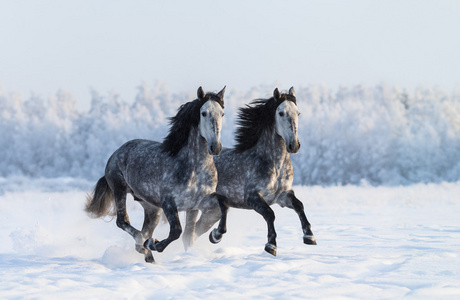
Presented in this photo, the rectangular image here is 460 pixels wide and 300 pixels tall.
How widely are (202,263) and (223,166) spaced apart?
1674mm

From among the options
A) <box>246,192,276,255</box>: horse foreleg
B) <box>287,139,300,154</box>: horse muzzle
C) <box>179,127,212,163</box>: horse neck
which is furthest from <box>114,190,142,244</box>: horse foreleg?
<box>287,139,300,154</box>: horse muzzle

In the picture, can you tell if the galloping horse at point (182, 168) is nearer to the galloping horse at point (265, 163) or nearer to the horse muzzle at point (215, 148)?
the horse muzzle at point (215, 148)

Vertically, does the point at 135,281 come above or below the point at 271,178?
below

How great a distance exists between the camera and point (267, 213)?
23.9 ft

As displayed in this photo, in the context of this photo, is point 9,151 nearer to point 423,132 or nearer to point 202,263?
point 423,132

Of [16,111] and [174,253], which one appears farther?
[16,111]

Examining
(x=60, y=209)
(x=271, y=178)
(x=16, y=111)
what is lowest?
(x=60, y=209)

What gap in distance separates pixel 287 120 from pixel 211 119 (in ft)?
3.75

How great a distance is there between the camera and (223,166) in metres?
8.16

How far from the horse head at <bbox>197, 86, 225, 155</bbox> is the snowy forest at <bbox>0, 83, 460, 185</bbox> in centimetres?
2701

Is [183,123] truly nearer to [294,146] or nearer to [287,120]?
[287,120]

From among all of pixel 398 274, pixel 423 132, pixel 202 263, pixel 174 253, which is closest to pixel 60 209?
pixel 174 253

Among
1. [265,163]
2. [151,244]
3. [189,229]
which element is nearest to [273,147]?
[265,163]

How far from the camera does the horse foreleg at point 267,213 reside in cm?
713
